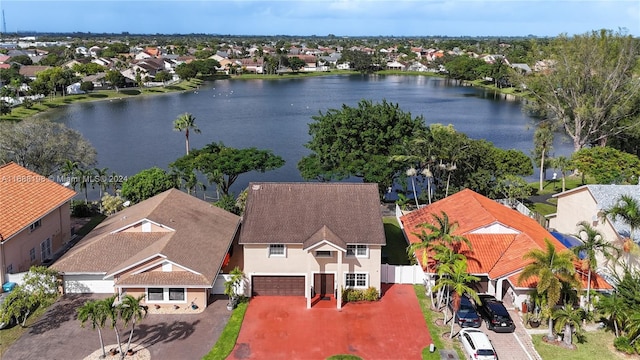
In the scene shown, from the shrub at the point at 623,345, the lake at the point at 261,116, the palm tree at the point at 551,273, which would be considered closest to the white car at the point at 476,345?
the palm tree at the point at 551,273

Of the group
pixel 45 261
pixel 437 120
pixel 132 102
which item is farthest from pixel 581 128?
pixel 132 102

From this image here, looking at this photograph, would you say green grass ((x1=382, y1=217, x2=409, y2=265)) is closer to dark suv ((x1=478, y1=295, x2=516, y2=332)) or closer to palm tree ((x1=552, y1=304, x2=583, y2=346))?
dark suv ((x1=478, y1=295, x2=516, y2=332))

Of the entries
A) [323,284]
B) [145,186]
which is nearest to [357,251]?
[323,284]

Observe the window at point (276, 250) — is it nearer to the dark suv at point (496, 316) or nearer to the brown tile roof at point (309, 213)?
the brown tile roof at point (309, 213)

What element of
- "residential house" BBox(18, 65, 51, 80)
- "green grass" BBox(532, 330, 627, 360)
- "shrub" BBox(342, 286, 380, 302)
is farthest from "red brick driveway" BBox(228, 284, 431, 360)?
"residential house" BBox(18, 65, 51, 80)

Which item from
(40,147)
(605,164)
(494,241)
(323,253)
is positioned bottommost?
(323,253)

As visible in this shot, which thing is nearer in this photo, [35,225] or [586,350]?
[586,350]

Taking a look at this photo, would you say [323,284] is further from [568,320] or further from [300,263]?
[568,320]
